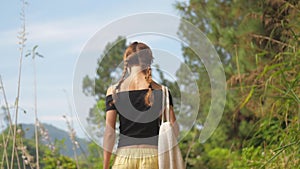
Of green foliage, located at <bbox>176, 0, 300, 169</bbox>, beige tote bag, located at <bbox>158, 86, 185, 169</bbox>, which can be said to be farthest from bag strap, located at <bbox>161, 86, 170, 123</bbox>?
green foliage, located at <bbox>176, 0, 300, 169</bbox>

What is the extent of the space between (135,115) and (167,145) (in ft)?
0.67

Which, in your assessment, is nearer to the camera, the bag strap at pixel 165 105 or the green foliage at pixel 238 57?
the bag strap at pixel 165 105

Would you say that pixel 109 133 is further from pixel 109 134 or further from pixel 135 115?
pixel 135 115

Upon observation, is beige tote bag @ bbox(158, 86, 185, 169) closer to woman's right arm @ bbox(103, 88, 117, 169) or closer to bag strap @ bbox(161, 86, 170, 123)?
bag strap @ bbox(161, 86, 170, 123)

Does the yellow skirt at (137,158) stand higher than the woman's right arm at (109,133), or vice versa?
the woman's right arm at (109,133)

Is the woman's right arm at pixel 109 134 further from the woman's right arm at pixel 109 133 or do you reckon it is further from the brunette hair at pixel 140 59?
the brunette hair at pixel 140 59

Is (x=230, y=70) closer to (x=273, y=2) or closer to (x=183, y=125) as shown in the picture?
(x=273, y=2)

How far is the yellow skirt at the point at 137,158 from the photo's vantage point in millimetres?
2688

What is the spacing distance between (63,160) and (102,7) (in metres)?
2.69

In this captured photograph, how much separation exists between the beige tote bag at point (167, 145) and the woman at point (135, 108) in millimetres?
30

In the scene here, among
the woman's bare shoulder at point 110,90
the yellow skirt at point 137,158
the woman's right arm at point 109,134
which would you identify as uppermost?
the woman's bare shoulder at point 110,90

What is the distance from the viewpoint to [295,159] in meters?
3.45

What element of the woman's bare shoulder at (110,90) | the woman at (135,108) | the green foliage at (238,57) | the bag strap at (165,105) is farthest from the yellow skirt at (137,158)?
the green foliage at (238,57)

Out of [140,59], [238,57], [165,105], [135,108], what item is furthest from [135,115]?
[238,57]
